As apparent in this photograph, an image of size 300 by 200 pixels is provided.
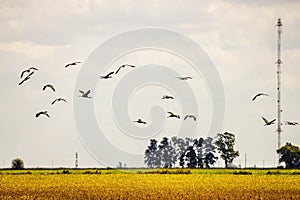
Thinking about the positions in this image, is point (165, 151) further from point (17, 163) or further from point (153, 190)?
point (153, 190)

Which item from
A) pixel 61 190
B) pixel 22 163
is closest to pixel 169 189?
pixel 61 190

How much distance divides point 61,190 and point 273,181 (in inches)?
855

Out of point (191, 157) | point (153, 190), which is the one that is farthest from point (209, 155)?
point (153, 190)

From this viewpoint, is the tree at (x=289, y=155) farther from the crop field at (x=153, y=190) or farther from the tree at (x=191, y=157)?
the crop field at (x=153, y=190)

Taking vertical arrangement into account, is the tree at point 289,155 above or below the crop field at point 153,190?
above

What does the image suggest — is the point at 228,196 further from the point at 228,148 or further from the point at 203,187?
the point at 228,148

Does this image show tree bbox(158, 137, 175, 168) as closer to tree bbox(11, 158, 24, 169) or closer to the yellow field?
tree bbox(11, 158, 24, 169)

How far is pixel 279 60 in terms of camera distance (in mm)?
101500

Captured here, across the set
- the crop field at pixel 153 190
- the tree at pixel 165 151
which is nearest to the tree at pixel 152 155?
the tree at pixel 165 151

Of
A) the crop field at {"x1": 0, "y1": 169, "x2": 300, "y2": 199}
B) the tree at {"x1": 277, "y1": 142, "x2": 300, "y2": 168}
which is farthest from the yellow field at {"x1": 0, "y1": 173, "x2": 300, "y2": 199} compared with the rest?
the tree at {"x1": 277, "y1": 142, "x2": 300, "y2": 168}

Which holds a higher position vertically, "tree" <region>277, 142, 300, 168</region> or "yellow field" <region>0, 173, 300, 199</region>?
"tree" <region>277, 142, 300, 168</region>

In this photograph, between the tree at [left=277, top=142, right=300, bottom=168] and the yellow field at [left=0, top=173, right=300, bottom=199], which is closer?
the yellow field at [left=0, top=173, right=300, bottom=199]

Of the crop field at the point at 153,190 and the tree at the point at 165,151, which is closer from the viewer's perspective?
the crop field at the point at 153,190

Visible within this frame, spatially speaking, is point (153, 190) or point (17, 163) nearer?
point (153, 190)
